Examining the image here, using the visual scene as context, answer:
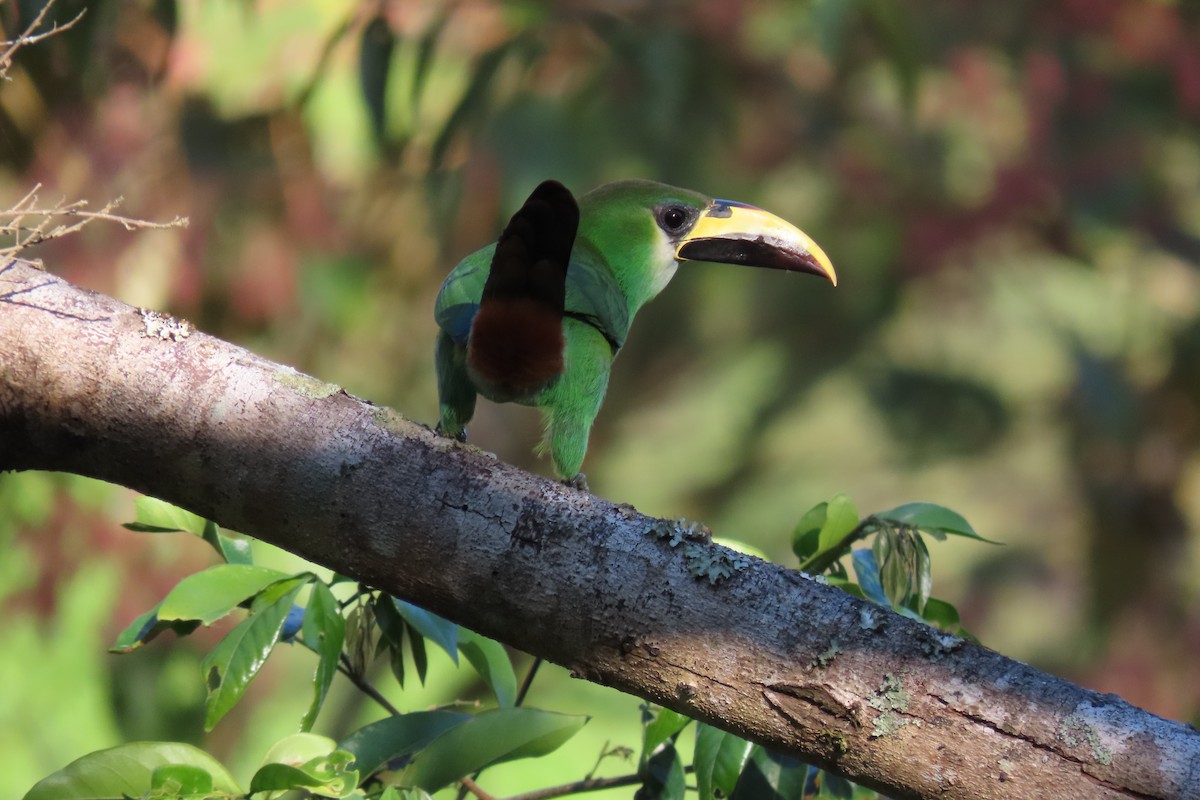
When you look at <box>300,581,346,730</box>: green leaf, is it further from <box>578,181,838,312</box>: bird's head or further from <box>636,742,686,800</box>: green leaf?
<box>578,181,838,312</box>: bird's head

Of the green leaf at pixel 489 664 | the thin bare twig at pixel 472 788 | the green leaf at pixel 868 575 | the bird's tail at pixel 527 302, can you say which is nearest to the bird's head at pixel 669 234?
the bird's tail at pixel 527 302

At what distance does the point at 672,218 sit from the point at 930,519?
0.95 meters

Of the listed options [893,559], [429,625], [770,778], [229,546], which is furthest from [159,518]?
[893,559]

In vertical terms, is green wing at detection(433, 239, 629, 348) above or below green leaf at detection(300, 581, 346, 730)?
above

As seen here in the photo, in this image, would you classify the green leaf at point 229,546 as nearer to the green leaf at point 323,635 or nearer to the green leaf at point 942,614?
the green leaf at point 323,635

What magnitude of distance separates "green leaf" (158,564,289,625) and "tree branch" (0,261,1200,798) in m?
0.13

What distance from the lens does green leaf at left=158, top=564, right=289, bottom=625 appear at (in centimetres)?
126

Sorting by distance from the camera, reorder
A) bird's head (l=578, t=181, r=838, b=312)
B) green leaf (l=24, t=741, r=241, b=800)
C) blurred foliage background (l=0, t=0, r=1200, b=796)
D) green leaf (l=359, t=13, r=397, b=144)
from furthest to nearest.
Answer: blurred foliage background (l=0, t=0, r=1200, b=796) → green leaf (l=359, t=13, r=397, b=144) → bird's head (l=578, t=181, r=838, b=312) → green leaf (l=24, t=741, r=241, b=800)

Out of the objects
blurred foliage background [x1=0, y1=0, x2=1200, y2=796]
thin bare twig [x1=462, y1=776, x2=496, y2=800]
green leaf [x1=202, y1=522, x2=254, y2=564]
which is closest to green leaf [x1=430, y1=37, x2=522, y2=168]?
blurred foliage background [x1=0, y1=0, x2=1200, y2=796]

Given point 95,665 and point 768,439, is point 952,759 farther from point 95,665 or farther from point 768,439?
point 768,439

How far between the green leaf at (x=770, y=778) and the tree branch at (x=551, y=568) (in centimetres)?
28

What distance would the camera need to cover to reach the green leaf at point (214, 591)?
126cm

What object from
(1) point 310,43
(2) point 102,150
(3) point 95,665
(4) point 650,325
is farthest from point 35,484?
(4) point 650,325

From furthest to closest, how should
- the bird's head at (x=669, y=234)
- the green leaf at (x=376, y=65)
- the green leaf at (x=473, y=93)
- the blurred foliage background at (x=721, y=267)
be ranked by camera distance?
the blurred foliage background at (x=721, y=267) → the green leaf at (x=473, y=93) → the green leaf at (x=376, y=65) → the bird's head at (x=669, y=234)
